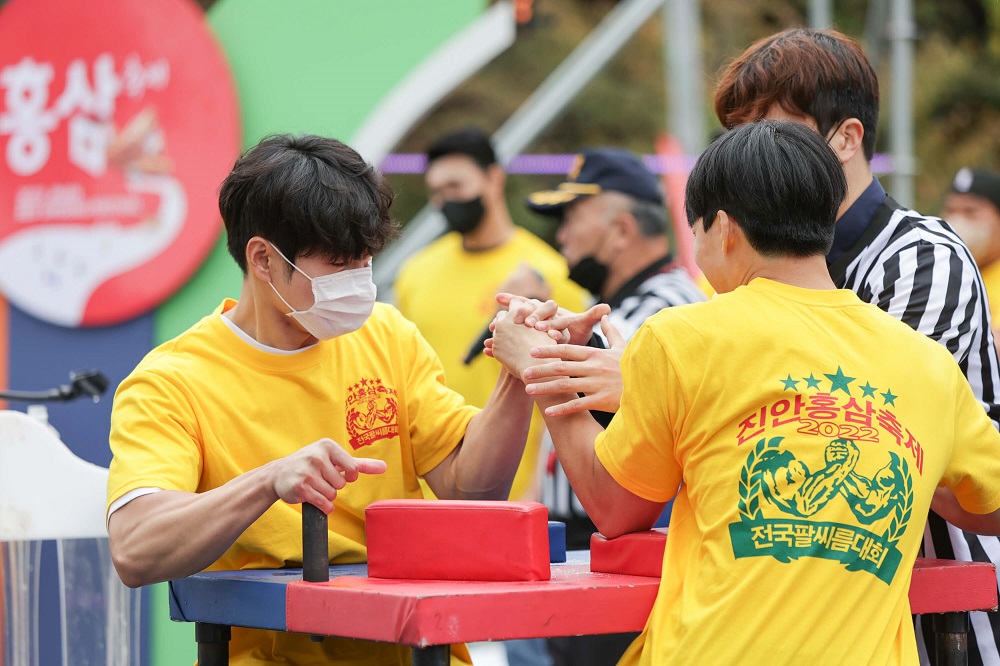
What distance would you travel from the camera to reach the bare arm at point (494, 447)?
258cm

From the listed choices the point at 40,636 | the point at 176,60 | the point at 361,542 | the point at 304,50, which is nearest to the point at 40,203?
the point at 176,60

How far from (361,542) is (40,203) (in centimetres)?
252

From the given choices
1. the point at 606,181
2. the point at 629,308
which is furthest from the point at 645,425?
the point at 606,181

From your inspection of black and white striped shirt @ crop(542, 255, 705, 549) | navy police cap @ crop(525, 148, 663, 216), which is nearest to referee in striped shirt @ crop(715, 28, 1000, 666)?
black and white striped shirt @ crop(542, 255, 705, 549)

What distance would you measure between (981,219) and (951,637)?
410 centimetres

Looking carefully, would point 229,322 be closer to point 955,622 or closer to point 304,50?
point 955,622

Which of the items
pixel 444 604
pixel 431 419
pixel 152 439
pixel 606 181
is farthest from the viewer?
pixel 606 181

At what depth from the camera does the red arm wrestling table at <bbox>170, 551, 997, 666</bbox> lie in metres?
1.78

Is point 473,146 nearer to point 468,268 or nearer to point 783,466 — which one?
point 468,268

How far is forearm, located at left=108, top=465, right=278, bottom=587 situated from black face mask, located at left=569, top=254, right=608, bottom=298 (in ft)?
8.69

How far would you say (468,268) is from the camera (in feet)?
19.0

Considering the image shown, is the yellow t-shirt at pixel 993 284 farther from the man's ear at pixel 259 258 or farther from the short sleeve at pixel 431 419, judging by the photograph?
the man's ear at pixel 259 258

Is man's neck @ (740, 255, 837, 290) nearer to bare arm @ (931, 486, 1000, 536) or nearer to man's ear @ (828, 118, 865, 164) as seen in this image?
bare arm @ (931, 486, 1000, 536)

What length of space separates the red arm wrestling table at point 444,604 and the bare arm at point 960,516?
68mm
